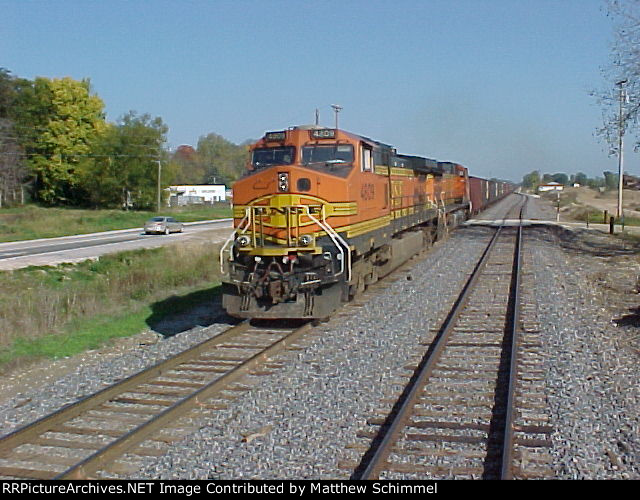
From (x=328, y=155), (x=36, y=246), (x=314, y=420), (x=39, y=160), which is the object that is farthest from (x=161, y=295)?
(x=39, y=160)

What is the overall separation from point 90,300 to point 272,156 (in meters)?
5.65

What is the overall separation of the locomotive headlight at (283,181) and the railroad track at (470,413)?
3773 millimetres

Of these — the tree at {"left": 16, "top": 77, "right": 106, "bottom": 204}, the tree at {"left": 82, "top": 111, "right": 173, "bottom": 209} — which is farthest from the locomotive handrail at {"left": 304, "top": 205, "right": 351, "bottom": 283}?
the tree at {"left": 16, "top": 77, "right": 106, "bottom": 204}

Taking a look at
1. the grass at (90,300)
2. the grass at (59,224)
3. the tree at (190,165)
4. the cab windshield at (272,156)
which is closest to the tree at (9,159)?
the grass at (59,224)

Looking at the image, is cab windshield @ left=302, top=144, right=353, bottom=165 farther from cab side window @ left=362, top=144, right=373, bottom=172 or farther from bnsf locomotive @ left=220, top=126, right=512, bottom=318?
cab side window @ left=362, top=144, right=373, bottom=172

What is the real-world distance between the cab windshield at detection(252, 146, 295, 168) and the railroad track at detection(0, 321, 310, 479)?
391cm

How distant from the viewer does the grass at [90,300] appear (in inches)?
476

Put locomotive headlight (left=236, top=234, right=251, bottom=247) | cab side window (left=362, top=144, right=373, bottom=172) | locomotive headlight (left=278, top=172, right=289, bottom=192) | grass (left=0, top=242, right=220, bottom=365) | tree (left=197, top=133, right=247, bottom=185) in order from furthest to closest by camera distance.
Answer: tree (left=197, top=133, right=247, bottom=185)
cab side window (left=362, top=144, right=373, bottom=172)
locomotive headlight (left=236, top=234, right=251, bottom=247)
locomotive headlight (left=278, top=172, right=289, bottom=192)
grass (left=0, top=242, right=220, bottom=365)

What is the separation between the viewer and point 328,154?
13328mm

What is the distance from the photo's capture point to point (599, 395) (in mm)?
8414

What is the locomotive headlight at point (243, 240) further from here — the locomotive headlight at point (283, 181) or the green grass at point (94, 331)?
the green grass at point (94, 331)

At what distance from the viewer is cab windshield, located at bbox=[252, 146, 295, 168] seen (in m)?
13.4

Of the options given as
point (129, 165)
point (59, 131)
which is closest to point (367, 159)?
point (129, 165)

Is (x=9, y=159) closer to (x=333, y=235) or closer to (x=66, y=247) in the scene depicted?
(x=66, y=247)
